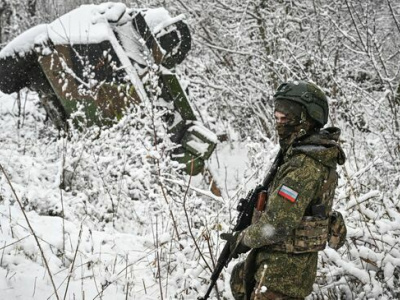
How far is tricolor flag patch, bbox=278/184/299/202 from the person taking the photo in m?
1.93

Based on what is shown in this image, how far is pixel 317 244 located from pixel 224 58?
22.6 feet

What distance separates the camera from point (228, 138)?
914 centimetres

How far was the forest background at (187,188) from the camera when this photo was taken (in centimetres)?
272

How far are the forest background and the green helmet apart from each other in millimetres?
817

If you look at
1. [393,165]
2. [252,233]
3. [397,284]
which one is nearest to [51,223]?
[252,233]

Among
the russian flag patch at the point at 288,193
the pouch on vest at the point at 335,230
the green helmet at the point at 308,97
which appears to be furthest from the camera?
the pouch on vest at the point at 335,230

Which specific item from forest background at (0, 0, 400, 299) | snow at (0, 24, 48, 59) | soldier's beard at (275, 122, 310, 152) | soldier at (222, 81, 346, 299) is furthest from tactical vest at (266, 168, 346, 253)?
snow at (0, 24, 48, 59)

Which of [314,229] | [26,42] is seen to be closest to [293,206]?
[314,229]

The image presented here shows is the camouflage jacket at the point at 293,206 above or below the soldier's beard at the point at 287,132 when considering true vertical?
below

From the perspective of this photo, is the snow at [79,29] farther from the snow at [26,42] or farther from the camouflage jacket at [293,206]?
the camouflage jacket at [293,206]

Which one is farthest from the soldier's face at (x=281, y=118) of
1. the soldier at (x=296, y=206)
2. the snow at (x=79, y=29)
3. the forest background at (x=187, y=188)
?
the snow at (x=79, y=29)

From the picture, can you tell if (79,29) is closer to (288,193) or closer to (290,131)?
(290,131)

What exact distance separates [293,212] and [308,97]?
1.98 ft

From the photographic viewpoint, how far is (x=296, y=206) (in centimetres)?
194
